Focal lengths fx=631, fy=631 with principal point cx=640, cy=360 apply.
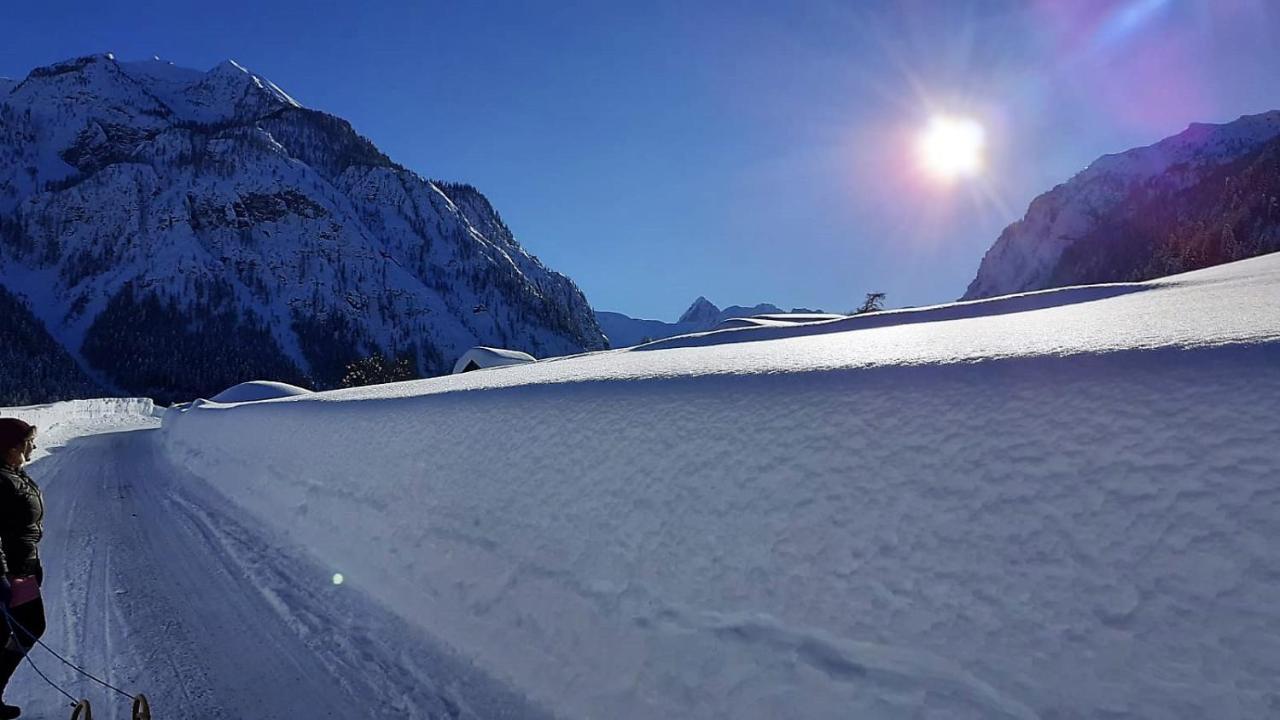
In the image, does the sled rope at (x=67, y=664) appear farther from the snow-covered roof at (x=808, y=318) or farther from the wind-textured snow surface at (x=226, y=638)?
the snow-covered roof at (x=808, y=318)

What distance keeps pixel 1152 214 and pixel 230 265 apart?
211690 mm

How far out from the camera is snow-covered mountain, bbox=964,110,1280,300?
258ft

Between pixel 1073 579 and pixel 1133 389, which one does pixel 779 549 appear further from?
pixel 1133 389

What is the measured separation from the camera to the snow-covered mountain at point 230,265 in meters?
147

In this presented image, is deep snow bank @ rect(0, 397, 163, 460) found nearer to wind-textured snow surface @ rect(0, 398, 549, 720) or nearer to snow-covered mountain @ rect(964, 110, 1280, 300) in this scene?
wind-textured snow surface @ rect(0, 398, 549, 720)

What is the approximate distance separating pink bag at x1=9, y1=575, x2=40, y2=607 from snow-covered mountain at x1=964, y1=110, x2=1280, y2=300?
252ft

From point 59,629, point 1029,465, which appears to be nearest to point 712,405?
point 1029,465

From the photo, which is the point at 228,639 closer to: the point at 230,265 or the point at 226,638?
the point at 226,638

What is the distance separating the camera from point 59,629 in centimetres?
512

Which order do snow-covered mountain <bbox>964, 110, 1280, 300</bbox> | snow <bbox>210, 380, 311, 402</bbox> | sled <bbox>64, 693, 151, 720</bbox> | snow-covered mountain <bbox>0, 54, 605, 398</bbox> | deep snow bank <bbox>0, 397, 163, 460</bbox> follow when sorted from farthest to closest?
snow-covered mountain <bbox>0, 54, 605, 398</bbox>, snow-covered mountain <bbox>964, 110, 1280, 300</bbox>, snow <bbox>210, 380, 311, 402</bbox>, deep snow bank <bbox>0, 397, 163, 460</bbox>, sled <bbox>64, 693, 151, 720</bbox>

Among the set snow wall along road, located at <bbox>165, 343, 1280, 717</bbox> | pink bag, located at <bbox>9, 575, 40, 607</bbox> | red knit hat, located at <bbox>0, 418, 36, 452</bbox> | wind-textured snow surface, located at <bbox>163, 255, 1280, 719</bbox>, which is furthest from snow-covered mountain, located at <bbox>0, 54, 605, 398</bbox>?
snow wall along road, located at <bbox>165, 343, 1280, 717</bbox>

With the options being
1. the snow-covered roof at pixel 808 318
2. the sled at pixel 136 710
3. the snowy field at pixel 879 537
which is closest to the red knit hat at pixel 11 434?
the sled at pixel 136 710

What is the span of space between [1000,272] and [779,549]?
653 ft

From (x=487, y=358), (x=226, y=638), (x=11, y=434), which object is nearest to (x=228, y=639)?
(x=226, y=638)
